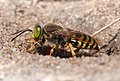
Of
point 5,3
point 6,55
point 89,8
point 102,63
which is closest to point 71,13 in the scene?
point 89,8

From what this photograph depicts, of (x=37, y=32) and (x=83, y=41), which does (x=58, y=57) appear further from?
(x=37, y=32)

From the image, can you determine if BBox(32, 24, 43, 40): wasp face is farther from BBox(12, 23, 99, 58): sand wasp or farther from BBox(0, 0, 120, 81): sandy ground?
BBox(0, 0, 120, 81): sandy ground

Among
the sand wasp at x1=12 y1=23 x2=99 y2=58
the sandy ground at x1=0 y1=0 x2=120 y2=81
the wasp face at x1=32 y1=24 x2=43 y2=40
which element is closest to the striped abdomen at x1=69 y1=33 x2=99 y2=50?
the sand wasp at x1=12 y1=23 x2=99 y2=58

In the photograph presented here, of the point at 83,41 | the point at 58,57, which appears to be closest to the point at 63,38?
the point at 83,41

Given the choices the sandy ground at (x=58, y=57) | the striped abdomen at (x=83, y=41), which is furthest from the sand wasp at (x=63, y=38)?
the sandy ground at (x=58, y=57)

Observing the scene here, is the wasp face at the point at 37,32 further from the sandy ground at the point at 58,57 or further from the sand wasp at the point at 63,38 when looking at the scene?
the sandy ground at the point at 58,57

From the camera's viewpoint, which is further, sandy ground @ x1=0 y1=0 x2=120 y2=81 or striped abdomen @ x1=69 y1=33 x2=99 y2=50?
striped abdomen @ x1=69 y1=33 x2=99 y2=50

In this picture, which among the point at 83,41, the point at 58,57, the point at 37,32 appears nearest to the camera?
the point at 58,57
